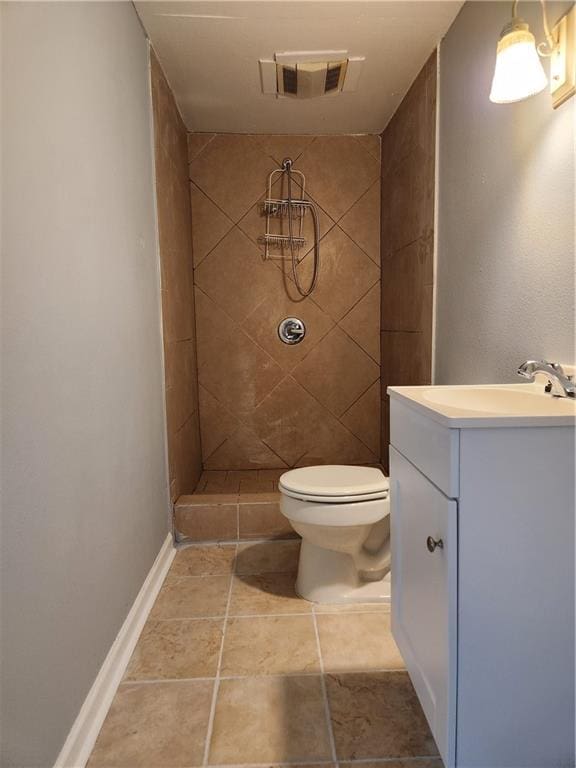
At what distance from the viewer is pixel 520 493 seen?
0.84m

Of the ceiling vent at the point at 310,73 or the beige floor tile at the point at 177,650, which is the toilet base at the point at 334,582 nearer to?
the beige floor tile at the point at 177,650

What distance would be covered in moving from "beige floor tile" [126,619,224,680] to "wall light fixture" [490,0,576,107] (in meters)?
1.70

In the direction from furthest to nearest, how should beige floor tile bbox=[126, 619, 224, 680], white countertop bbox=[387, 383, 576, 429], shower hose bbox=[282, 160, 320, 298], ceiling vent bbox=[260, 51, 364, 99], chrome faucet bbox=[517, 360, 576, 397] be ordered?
shower hose bbox=[282, 160, 320, 298] < ceiling vent bbox=[260, 51, 364, 99] < beige floor tile bbox=[126, 619, 224, 680] < chrome faucet bbox=[517, 360, 576, 397] < white countertop bbox=[387, 383, 576, 429]

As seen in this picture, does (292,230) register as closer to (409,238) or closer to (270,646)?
(409,238)

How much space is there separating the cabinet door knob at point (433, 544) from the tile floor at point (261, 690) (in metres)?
0.57

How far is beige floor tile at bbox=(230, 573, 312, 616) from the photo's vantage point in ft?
5.77

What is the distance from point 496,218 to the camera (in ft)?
4.89

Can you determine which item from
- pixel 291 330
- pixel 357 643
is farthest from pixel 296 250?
pixel 357 643

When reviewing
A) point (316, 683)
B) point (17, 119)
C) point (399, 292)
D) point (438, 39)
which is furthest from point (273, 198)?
point (316, 683)

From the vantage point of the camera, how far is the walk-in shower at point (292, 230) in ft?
9.37

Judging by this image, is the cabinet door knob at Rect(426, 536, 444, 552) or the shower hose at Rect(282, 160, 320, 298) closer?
the cabinet door knob at Rect(426, 536, 444, 552)

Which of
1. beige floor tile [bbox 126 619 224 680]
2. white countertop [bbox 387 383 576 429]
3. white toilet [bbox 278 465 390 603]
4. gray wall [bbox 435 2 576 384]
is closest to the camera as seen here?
white countertop [bbox 387 383 576 429]

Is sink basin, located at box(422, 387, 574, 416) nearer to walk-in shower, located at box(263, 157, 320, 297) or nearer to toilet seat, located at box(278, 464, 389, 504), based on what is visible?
toilet seat, located at box(278, 464, 389, 504)

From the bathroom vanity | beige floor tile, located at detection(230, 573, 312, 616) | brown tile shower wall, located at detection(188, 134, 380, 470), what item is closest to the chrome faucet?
the bathroom vanity
